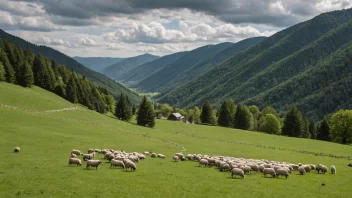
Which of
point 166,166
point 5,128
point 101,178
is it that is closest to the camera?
point 101,178

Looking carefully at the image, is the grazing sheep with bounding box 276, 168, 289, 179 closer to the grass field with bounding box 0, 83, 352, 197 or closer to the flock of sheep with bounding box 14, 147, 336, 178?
the flock of sheep with bounding box 14, 147, 336, 178

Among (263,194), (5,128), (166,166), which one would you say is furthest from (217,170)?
(5,128)

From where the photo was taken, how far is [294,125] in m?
119

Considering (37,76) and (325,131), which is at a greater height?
(37,76)

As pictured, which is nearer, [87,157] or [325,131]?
[87,157]

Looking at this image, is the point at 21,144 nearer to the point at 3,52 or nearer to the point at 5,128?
the point at 5,128

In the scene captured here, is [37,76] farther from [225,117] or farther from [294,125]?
[294,125]

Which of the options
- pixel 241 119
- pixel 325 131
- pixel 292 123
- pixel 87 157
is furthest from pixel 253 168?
pixel 325 131

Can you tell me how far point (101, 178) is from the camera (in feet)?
91.8

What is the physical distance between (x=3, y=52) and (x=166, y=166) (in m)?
83.5

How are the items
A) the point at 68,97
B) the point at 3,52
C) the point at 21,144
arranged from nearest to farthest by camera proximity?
the point at 21,144
the point at 3,52
the point at 68,97

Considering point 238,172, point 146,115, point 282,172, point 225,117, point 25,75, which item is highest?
point 25,75

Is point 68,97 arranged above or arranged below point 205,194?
above

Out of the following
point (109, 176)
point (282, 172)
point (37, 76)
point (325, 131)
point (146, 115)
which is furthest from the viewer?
point (325, 131)
